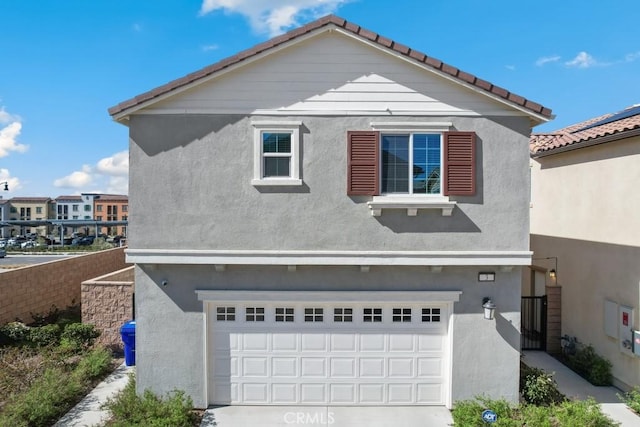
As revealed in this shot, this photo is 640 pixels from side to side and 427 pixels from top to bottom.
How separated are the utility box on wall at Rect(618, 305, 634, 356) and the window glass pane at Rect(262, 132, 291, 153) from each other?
864 cm

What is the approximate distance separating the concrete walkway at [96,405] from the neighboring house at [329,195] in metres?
0.94

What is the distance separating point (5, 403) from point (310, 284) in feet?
21.7

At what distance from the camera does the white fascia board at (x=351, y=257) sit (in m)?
7.64

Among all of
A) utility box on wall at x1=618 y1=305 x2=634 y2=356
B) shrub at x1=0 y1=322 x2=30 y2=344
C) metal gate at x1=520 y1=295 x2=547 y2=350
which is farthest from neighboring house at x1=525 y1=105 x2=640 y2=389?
shrub at x1=0 y1=322 x2=30 y2=344

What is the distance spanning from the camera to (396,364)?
8.12 meters

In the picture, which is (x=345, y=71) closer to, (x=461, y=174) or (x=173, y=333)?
(x=461, y=174)

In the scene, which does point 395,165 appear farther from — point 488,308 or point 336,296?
point 488,308

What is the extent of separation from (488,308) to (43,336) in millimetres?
11451

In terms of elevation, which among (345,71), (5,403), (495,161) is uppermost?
(345,71)

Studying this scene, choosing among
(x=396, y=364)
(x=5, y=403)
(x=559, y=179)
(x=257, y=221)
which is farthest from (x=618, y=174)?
(x=5, y=403)

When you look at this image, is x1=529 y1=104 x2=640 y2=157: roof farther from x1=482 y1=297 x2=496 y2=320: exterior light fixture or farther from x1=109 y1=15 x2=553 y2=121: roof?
x1=482 y1=297 x2=496 y2=320: exterior light fixture

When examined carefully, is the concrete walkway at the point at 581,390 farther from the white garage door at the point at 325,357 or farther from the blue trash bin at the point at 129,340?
the blue trash bin at the point at 129,340

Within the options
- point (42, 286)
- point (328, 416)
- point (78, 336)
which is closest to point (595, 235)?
point (328, 416)

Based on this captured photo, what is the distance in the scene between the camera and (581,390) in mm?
8836
